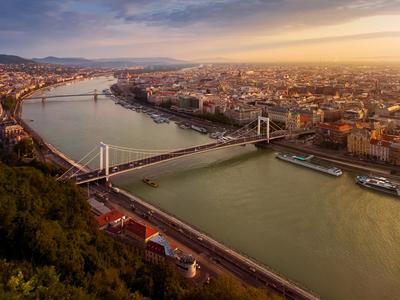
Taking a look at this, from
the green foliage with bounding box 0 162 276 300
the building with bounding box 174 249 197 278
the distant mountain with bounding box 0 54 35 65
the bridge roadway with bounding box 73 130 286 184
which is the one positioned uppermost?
the distant mountain with bounding box 0 54 35 65

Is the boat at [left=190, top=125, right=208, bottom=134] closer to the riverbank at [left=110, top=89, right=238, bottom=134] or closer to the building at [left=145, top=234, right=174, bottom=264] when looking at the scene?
the riverbank at [left=110, top=89, right=238, bottom=134]

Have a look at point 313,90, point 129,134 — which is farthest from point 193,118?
point 313,90

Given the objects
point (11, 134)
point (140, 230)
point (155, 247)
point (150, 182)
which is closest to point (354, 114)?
point (150, 182)

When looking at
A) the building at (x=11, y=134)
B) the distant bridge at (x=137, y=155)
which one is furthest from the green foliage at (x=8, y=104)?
the distant bridge at (x=137, y=155)

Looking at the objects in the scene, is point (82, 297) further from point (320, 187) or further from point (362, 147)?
point (362, 147)

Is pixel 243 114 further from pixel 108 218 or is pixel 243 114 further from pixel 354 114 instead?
pixel 108 218

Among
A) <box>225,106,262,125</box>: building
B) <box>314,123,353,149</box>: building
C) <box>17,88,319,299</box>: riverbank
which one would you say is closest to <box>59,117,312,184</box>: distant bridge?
<box>225,106,262,125</box>: building

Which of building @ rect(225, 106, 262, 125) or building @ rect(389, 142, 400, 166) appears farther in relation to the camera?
building @ rect(225, 106, 262, 125)
